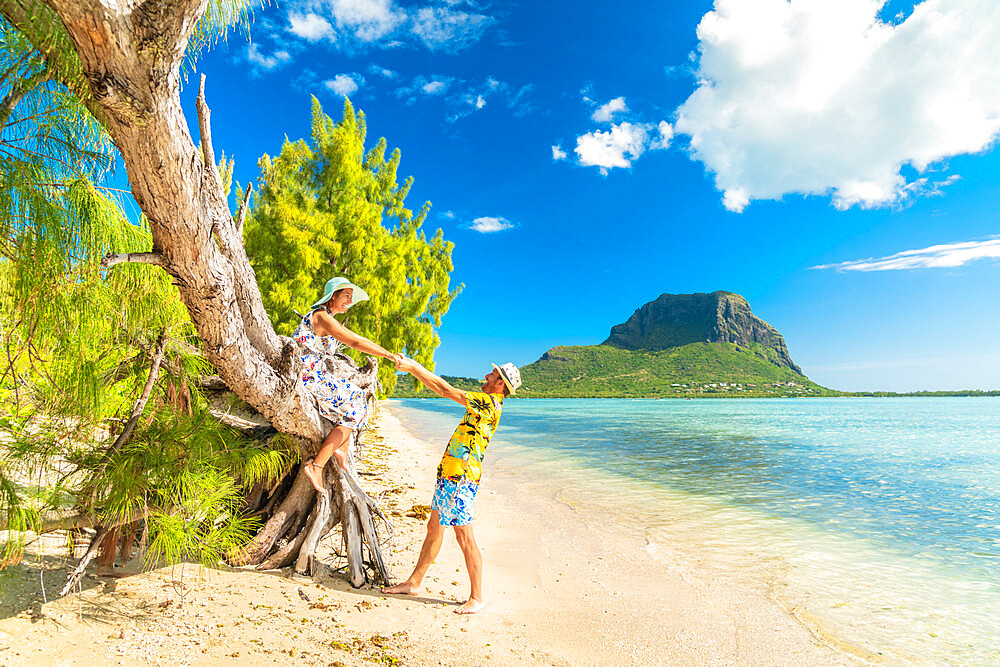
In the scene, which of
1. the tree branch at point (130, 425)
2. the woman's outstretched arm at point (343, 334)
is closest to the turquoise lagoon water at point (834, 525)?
the woman's outstretched arm at point (343, 334)

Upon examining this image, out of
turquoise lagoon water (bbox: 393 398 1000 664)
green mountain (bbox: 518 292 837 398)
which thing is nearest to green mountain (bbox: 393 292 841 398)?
green mountain (bbox: 518 292 837 398)

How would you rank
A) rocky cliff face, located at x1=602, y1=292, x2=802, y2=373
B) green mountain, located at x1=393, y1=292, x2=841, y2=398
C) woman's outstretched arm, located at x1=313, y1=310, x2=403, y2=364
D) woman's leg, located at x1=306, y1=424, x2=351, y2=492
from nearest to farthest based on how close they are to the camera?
woman's outstretched arm, located at x1=313, y1=310, x2=403, y2=364, woman's leg, located at x1=306, y1=424, x2=351, y2=492, green mountain, located at x1=393, y1=292, x2=841, y2=398, rocky cliff face, located at x1=602, y1=292, x2=802, y2=373

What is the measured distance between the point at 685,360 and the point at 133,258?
463 ft

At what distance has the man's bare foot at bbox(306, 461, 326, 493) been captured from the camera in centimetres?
414

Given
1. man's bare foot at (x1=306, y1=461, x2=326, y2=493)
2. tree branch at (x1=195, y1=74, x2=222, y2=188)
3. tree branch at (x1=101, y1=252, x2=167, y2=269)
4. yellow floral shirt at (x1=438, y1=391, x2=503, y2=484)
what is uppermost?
tree branch at (x1=195, y1=74, x2=222, y2=188)

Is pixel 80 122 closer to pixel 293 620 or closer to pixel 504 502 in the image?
pixel 293 620

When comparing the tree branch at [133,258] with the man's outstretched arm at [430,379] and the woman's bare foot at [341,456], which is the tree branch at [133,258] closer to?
the man's outstretched arm at [430,379]

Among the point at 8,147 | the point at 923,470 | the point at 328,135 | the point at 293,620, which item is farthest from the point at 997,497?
the point at 328,135

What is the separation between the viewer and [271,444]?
4.21m

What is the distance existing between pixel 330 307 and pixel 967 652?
19.7 ft

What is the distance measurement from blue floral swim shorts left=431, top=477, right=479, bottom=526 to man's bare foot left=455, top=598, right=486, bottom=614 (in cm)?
65

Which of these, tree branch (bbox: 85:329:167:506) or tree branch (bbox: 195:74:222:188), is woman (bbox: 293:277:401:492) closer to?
tree branch (bbox: 85:329:167:506)

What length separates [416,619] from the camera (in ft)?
A: 12.4

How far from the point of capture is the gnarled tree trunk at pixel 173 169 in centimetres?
172
